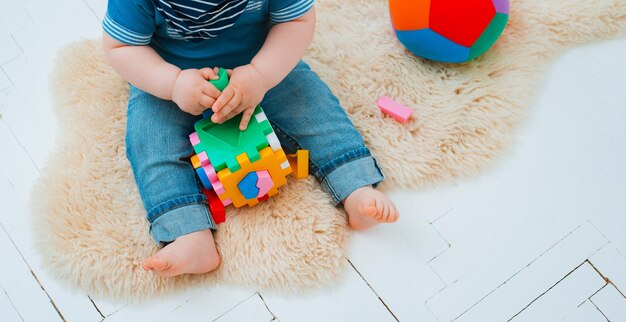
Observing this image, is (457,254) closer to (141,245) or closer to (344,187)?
(344,187)

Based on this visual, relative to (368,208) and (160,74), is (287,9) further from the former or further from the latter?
(368,208)

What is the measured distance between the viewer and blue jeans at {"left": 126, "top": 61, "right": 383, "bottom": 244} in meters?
0.93

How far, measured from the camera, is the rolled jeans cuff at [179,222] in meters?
0.91

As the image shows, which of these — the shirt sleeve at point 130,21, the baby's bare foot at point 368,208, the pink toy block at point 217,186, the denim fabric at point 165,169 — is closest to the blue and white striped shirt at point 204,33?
the shirt sleeve at point 130,21

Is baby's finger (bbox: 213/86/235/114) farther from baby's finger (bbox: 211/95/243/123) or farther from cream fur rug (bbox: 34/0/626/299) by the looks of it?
cream fur rug (bbox: 34/0/626/299)

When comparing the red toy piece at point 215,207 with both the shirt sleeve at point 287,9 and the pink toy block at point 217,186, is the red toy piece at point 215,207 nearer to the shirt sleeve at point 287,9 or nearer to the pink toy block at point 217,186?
the pink toy block at point 217,186

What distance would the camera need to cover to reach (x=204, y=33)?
881mm

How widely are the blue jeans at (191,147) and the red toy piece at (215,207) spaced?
0.07ft

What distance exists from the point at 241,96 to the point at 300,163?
187mm

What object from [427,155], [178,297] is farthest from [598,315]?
[178,297]

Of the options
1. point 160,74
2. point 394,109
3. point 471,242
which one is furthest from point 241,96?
point 471,242

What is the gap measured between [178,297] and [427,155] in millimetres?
527

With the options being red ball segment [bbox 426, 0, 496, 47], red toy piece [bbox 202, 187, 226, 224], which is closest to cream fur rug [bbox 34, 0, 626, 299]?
red toy piece [bbox 202, 187, 226, 224]

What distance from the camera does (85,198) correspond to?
3.23 ft
